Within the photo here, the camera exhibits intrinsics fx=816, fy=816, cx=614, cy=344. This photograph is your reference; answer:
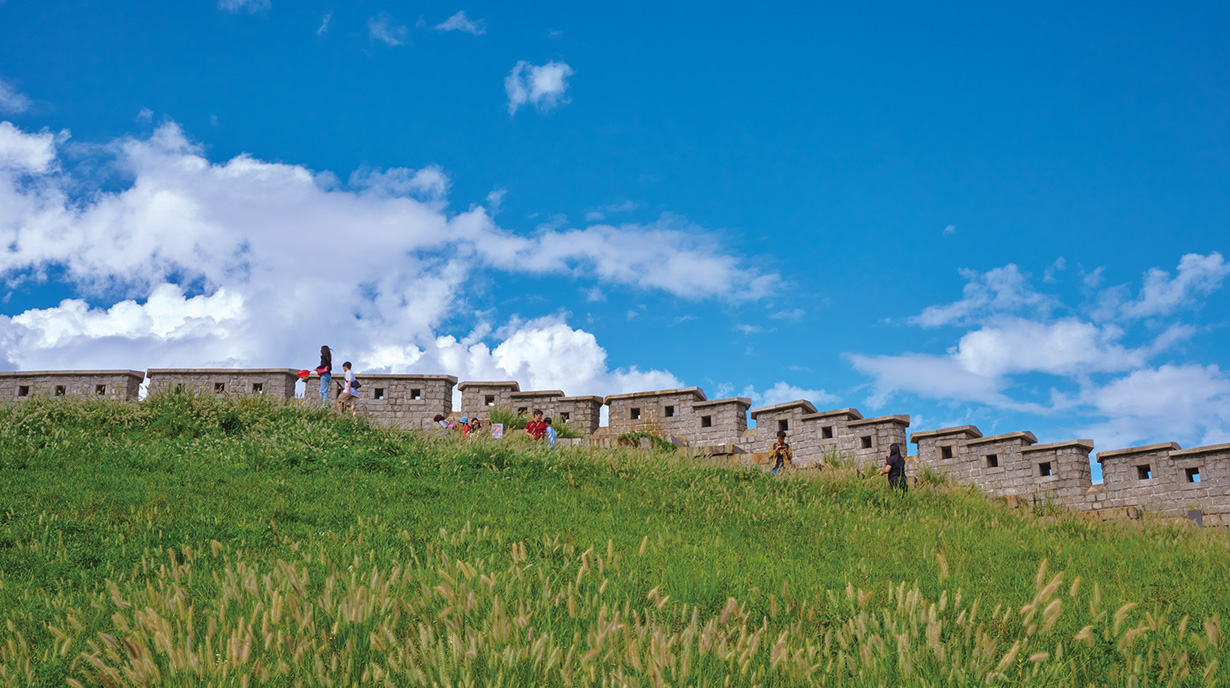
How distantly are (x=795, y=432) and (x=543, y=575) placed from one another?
51.8 feet

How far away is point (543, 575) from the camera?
4941mm

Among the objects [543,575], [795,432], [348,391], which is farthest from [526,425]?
[543,575]

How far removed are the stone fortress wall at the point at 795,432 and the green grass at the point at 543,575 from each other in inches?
224

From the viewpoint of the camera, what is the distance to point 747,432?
803 inches

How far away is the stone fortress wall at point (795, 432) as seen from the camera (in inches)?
638

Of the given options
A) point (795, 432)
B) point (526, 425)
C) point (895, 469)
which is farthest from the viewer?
point (526, 425)

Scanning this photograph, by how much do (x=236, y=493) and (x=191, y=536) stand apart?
197cm

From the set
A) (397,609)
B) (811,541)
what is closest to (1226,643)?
(811,541)

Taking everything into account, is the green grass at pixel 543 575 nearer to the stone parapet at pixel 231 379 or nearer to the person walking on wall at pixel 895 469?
the person walking on wall at pixel 895 469

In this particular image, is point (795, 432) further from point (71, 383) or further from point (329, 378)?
point (71, 383)

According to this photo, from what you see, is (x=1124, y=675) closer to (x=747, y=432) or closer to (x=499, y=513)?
(x=499, y=513)

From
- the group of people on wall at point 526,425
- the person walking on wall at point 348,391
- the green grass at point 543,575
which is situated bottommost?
the green grass at point 543,575

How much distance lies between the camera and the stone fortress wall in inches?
638

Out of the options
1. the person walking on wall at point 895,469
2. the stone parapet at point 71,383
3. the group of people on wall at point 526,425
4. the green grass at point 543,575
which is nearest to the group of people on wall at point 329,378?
the group of people on wall at point 526,425
